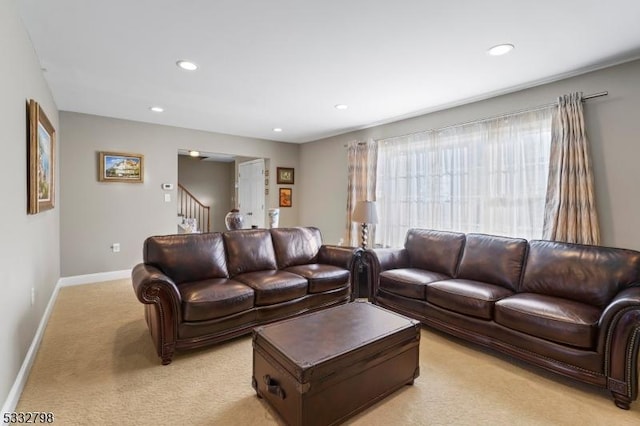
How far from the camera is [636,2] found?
6.36ft

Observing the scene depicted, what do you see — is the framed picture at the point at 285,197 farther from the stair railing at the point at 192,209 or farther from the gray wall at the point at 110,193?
the stair railing at the point at 192,209

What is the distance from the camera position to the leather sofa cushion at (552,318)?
2037 mm

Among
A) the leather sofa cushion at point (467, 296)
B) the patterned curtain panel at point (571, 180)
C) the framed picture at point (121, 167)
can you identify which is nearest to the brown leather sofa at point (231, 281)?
the leather sofa cushion at point (467, 296)

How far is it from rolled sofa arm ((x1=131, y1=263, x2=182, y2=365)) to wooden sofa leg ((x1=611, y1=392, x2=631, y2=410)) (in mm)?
2987

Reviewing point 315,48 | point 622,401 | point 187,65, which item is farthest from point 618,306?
point 187,65

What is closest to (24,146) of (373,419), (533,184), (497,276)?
(373,419)

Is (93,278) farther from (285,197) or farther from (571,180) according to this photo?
(571,180)

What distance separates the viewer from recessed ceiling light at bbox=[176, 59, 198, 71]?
2810 millimetres

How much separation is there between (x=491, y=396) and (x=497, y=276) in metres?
1.29

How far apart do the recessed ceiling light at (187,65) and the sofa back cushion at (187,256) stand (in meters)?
1.61

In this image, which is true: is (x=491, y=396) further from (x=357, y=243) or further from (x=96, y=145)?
(x=96, y=145)

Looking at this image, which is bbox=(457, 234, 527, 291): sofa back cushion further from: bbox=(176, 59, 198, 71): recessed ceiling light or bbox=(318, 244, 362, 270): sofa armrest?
bbox=(176, 59, 198, 71): recessed ceiling light

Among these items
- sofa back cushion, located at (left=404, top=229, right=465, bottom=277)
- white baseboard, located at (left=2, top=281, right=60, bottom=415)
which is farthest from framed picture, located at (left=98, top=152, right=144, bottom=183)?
sofa back cushion, located at (left=404, top=229, right=465, bottom=277)

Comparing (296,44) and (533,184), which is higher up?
(296,44)
